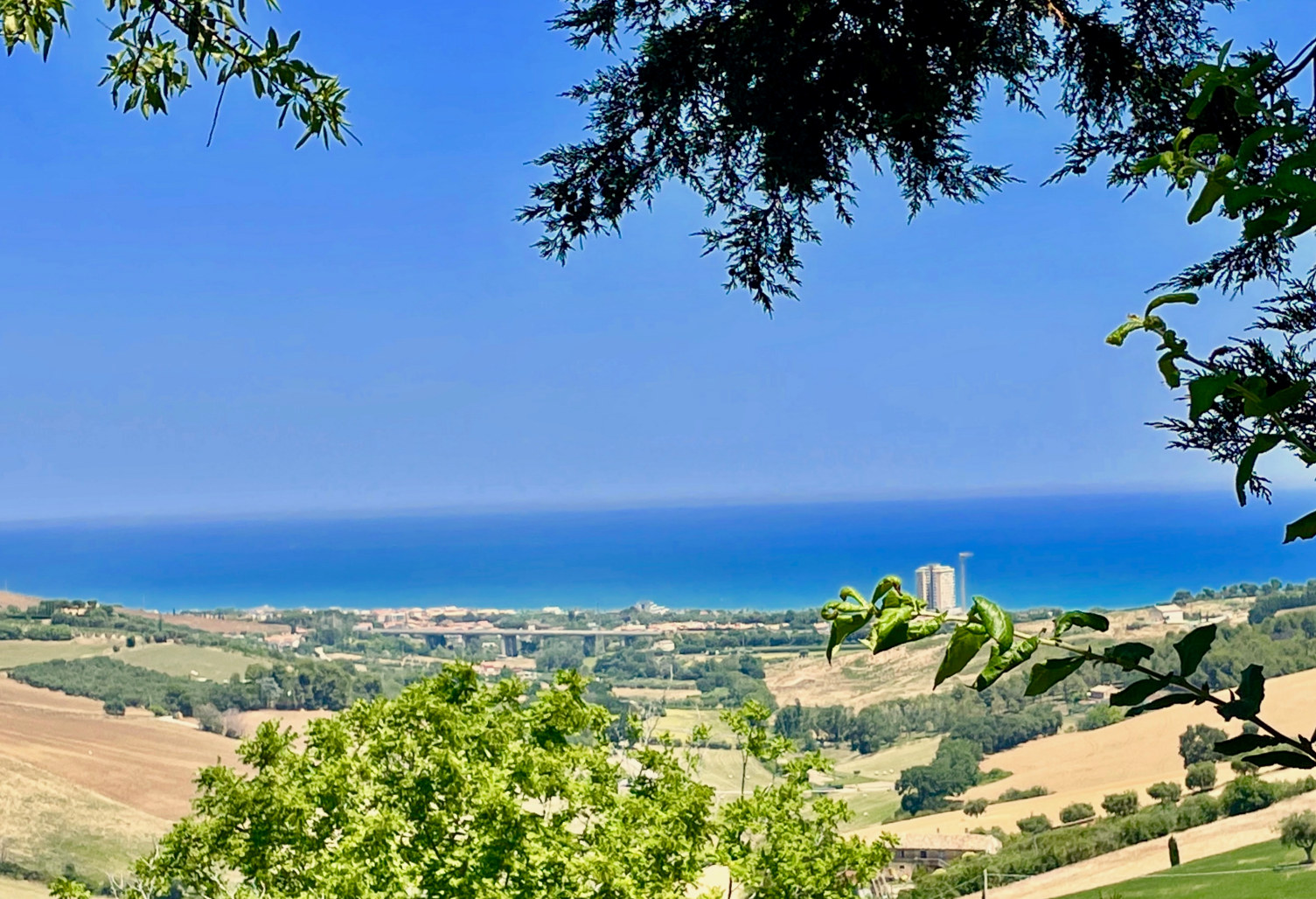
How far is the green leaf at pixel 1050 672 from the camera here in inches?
15.6

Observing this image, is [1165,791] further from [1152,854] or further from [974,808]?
[1152,854]

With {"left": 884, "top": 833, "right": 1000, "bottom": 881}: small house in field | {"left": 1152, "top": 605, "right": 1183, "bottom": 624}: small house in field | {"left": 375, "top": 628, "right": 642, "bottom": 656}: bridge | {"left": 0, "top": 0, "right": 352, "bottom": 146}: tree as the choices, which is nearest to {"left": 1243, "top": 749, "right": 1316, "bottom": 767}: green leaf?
{"left": 0, "top": 0, "right": 352, "bottom": 146}: tree

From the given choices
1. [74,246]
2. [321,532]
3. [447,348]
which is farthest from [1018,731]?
[321,532]

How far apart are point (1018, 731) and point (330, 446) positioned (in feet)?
201

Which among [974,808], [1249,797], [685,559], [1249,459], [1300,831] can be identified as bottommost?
[974,808]

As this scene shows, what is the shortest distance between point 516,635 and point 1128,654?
1767cm

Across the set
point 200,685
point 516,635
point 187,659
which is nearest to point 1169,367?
point 200,685

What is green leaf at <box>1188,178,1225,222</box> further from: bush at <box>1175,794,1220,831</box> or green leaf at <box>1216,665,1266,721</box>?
bush at <box>1175,794,1220,831</box>

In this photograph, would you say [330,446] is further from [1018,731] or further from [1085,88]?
[1085,88]

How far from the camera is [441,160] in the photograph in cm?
880

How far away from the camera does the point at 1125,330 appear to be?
418 mm

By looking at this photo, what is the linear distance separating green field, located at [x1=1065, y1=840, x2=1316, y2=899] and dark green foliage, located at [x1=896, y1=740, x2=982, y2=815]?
13.3ft

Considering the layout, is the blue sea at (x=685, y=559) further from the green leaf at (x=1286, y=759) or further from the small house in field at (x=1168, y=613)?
the green leaf at (x=1286, y=759)

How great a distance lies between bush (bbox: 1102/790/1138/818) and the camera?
8.29 meters
